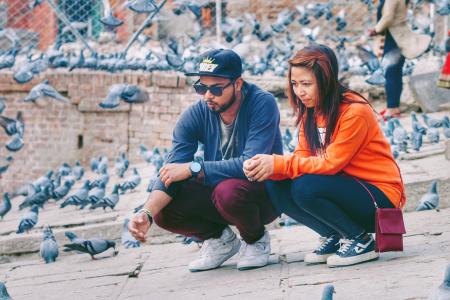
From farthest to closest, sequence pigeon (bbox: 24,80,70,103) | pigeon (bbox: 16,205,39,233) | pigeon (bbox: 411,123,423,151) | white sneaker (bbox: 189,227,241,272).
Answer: pigeon (bbox: 24,80,70,103) < pigeon (bbox: 411,123,423,151) < pigeon (bbox: 16,205,39,233) < white sneaker (bbox: 189,227,241,272)

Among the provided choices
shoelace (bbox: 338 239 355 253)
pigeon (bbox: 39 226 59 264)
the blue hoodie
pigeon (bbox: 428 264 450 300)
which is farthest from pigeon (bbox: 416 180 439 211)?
pigeon (bbox: 428 264 450 300)

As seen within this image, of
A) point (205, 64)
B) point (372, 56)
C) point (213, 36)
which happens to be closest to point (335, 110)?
point (205, 64)

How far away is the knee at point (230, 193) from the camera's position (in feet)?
16.7

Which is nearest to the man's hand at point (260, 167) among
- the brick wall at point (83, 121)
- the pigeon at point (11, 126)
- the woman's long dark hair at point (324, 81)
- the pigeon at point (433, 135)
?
the woman's long dark hair at point (324, 81)

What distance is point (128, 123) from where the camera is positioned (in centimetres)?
1248

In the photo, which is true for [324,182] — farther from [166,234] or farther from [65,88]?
[65,88]

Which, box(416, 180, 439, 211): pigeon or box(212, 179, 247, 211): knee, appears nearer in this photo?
box(212, 179, 247, 211): knee

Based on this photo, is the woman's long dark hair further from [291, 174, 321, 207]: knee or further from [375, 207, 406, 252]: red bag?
[375, 207, 406, 252]: red bag

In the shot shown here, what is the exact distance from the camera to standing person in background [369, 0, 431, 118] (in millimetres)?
9648

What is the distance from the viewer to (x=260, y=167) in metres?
4.85

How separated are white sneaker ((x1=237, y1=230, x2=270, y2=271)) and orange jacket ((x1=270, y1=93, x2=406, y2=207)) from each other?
493 mm

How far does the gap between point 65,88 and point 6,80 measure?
0.77m

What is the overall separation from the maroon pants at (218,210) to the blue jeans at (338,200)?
0.69 ft

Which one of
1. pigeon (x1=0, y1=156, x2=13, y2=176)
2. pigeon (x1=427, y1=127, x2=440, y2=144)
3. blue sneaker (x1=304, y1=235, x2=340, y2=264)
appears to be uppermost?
blue sneaker (x1=304, y1=235, x2=340, y2=264)
